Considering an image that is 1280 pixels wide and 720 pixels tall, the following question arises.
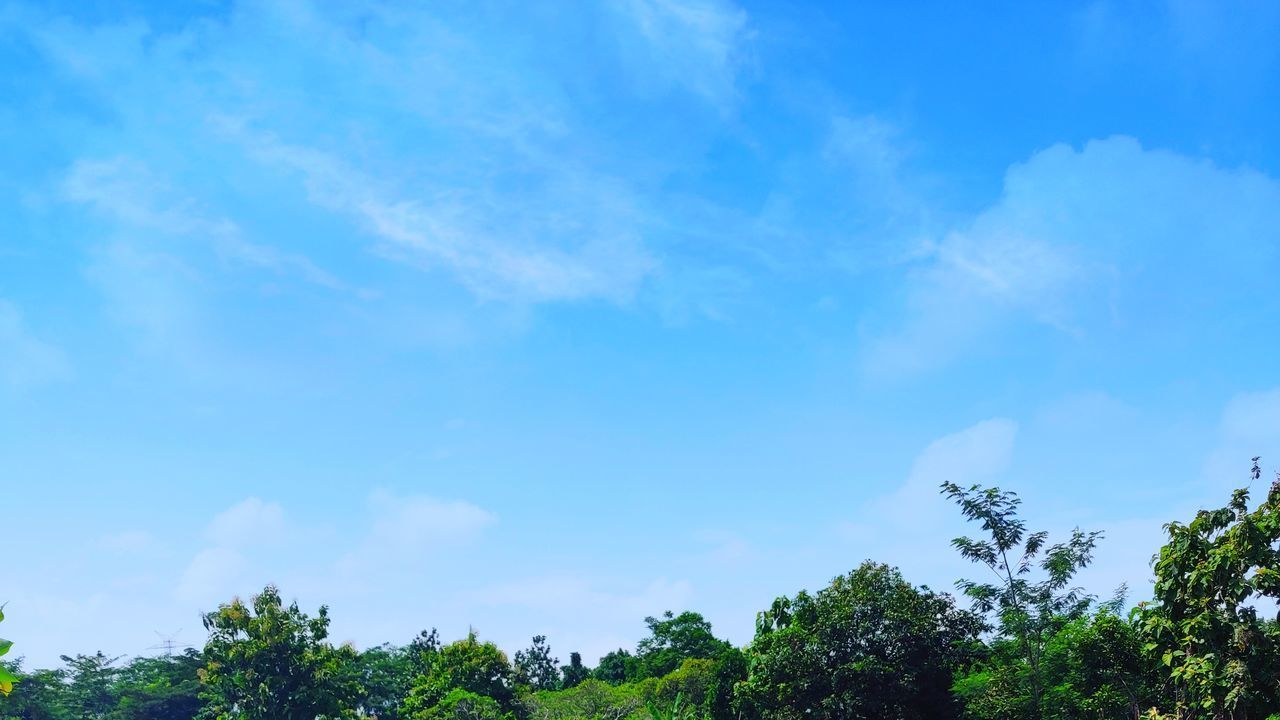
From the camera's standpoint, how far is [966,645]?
92.0ft

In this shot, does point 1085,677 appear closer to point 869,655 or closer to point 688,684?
point 869,655

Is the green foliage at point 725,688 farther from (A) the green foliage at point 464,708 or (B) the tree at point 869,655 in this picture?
(A) the green foliage at point 464,708

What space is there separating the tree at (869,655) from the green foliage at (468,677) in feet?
70.5

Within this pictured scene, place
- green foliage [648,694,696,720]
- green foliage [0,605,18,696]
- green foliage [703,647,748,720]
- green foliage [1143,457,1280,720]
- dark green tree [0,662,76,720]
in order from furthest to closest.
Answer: dark green tree [0,662,76,720] → green foliage [703,647,748,720] → green foliage [648,694,696,720] → green foliage [1143,457,1280,720] → green foliage [0,605,18,696]

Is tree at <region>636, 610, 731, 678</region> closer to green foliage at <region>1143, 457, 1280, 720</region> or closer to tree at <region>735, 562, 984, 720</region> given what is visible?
tree at <region>735, 562, 984, 720</region>

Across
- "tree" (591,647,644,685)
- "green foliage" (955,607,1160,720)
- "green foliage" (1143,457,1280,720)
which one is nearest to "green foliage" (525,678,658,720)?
"tree" (591,647,644,685)

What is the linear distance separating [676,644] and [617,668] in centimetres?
567

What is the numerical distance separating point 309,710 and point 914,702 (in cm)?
2951

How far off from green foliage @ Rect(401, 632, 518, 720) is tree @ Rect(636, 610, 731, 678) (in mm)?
10688

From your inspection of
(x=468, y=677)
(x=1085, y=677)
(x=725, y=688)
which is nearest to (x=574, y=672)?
(x=468, y=677)

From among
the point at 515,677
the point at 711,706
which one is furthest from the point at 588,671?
the point at 711,706

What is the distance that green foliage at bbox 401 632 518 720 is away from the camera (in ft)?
153

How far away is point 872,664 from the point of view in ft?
89.2

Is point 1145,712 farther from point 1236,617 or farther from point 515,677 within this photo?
point 515,677
